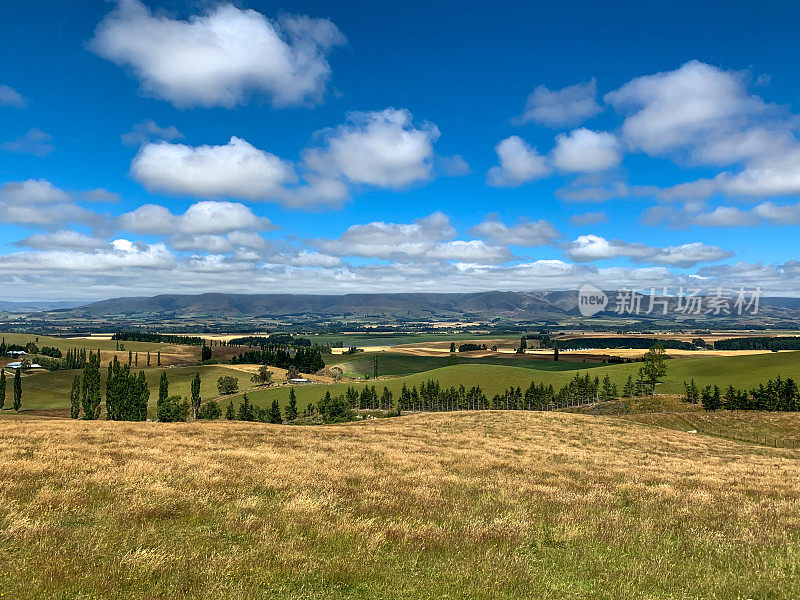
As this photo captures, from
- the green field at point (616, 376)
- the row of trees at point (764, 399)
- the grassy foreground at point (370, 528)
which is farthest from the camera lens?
the green field at point (616, 376)

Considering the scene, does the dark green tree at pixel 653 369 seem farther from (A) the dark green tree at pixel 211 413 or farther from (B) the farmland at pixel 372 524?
(A) the dark green tree at pixel 211 413

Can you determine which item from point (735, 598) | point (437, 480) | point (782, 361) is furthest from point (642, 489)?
point (782, 361)

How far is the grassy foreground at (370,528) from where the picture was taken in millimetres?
9180

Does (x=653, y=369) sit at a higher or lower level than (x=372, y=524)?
lower

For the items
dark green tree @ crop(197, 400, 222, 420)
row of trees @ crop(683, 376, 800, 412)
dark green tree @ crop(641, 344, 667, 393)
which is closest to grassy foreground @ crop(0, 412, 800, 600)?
row of trees @ crop(683, 376, 800, 412)

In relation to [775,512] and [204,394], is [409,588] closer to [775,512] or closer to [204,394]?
[775,512]

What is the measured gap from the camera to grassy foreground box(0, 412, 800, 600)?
9180 mm

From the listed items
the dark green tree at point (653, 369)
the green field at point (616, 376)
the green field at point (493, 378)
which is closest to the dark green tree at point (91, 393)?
the green field at point (493, 378)

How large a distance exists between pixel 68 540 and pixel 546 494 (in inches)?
617

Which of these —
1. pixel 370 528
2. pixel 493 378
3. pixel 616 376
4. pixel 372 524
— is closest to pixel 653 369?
pixel 616 376

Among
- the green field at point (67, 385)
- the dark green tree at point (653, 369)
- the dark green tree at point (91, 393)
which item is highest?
the dark green tree at point (653, 369)

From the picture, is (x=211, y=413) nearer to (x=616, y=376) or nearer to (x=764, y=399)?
(x=616, y=376)

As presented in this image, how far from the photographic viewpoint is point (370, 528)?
485 inches

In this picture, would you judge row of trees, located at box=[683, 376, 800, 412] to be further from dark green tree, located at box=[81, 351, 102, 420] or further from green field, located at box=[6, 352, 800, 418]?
dark green tree, located at box=[81, 351, 102, 420]
